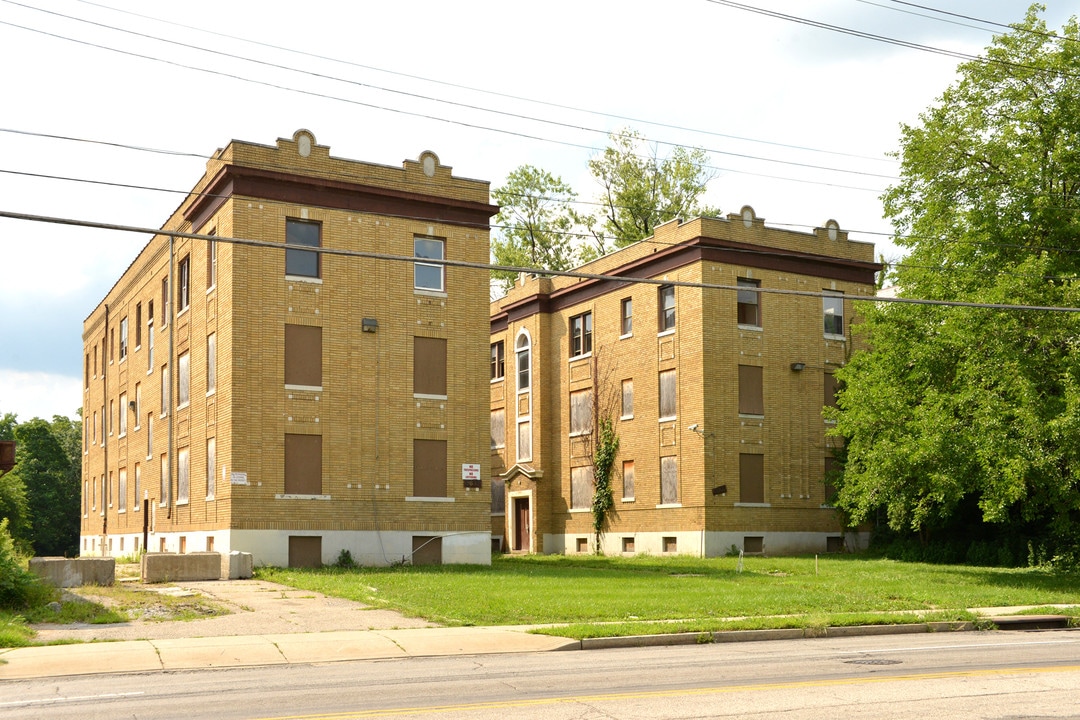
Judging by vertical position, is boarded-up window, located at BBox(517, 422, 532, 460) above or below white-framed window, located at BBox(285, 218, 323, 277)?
below

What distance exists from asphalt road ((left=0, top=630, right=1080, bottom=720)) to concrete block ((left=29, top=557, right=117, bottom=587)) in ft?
37.9

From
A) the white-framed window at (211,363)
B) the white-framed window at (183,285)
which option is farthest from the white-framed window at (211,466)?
the white-framed window at (183,285)

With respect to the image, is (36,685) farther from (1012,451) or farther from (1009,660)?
(1012,451)

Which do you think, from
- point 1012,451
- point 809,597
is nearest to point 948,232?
point 1012,451

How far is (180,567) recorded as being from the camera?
1156 inches

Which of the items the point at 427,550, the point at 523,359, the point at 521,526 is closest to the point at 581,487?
the point at 521,526

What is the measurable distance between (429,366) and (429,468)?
131 inches

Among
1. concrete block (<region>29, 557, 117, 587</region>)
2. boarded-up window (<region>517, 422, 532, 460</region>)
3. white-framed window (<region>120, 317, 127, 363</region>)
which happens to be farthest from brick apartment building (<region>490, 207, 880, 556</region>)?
concrete block (<region>29, 557, 117, 587</region>)

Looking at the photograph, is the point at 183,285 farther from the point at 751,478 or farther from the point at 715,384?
the point at 751,478

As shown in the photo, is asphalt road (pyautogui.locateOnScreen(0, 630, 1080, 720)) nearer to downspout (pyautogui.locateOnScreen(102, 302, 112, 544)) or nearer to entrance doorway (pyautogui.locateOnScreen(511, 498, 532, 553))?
entrance doorway (pyautogui.locateOnScreen(511, 498, 532, 553))

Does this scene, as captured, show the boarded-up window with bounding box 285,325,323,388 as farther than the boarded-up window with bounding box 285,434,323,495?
Yes

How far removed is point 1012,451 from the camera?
27391 millimetres

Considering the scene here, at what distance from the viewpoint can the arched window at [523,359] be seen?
5288 centimetres

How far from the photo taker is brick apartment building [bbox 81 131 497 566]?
33.7 meters
